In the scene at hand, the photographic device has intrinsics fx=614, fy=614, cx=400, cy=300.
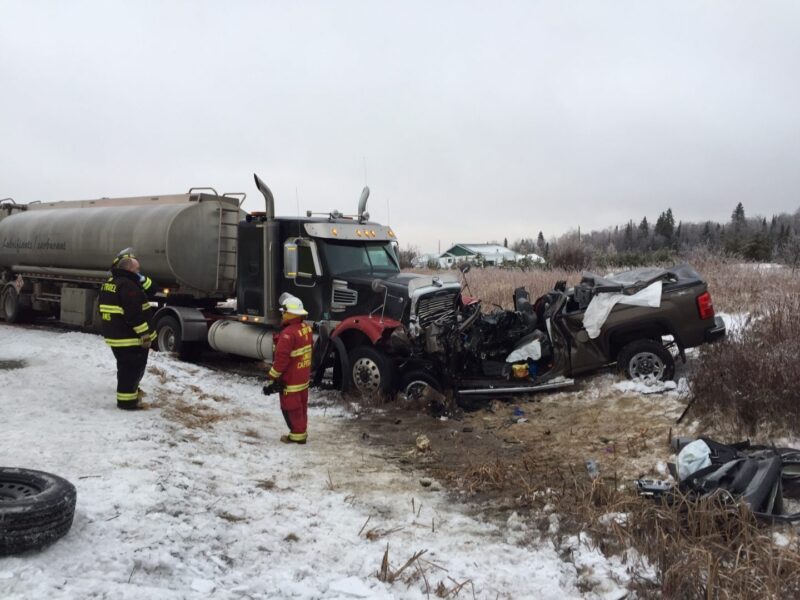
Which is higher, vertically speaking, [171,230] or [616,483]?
Answer: [171,230]

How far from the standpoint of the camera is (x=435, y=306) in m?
9.50

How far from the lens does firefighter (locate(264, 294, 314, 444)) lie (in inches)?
262

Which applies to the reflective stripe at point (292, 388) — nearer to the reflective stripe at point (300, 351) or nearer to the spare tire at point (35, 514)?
the reflective stripe at point (300, 351)

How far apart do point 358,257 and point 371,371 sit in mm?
2336

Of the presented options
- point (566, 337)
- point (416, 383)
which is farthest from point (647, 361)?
point (416, 383)

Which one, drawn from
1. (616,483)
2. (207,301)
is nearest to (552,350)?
(616,483)

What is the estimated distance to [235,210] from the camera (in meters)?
12.0

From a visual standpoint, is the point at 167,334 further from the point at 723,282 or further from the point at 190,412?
the point at 723,282

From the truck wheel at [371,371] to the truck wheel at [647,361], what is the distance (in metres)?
3.12

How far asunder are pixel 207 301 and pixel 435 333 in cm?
596

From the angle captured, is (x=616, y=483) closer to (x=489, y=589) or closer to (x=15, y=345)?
(x=489, y=589)

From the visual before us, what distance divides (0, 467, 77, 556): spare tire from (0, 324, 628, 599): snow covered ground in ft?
0.26

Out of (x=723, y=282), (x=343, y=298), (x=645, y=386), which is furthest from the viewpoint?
(x=723, y=282)

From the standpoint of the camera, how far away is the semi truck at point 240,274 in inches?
360
